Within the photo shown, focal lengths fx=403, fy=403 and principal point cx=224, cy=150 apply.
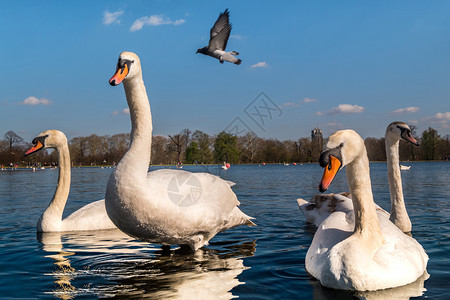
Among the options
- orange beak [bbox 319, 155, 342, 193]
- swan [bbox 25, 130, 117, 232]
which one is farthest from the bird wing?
orange beak [bbox 319, 155, 342, 193]

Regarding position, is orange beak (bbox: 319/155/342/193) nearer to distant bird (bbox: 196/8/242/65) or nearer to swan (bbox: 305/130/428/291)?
swan (bbox: 305/130/428/291)

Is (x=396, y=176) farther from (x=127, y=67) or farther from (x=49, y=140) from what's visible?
(x=49, y=140)

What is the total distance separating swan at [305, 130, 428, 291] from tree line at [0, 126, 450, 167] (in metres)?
60.7

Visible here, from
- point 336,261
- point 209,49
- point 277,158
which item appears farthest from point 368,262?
point 277,158

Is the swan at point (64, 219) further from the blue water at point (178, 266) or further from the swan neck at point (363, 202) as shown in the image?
the swan neck at point (363, 202)

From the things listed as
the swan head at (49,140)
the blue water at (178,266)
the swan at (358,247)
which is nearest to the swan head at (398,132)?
the blue water at (178,266)

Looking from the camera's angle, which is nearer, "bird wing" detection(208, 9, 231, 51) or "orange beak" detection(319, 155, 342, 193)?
"orange beak" detection(319, 155, 342, 193)

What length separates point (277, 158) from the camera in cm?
10475

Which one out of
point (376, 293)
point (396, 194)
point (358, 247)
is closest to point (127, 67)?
point (358, 247)

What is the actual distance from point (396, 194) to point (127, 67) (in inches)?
195

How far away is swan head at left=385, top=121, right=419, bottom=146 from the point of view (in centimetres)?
677

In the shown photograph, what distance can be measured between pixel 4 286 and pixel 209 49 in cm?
1052

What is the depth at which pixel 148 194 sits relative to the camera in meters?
4.72

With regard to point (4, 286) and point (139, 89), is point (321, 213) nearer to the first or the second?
point (139, 89)
